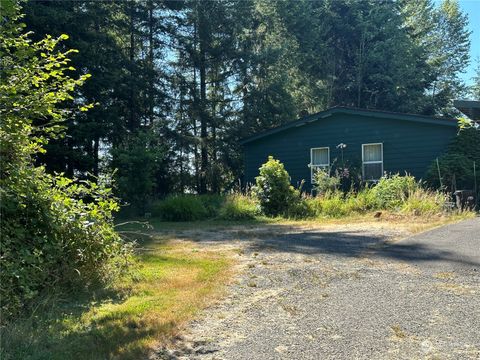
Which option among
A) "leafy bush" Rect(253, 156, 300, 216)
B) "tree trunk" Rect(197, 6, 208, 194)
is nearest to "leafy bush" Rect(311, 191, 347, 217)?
"leafy bush" Rect(253, 156, 300, 216)

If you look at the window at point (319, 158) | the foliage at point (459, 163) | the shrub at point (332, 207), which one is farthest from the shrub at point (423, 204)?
the window at point (319, 158)

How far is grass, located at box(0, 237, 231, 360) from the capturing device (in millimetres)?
3113

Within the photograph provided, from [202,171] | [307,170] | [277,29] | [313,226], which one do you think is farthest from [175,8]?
[313,226]

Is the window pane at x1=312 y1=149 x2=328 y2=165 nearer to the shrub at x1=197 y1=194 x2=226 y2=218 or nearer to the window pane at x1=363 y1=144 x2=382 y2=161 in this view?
the window pane at x1=363 y1=144 x2=382 y2=161

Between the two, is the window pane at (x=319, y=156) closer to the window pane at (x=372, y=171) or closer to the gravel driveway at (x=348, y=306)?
the window pane at (x=372, y=171)

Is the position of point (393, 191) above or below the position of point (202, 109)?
below

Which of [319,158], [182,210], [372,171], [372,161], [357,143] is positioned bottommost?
[182,210]

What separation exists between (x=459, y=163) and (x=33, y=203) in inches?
500

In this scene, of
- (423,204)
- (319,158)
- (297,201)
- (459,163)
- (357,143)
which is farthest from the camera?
(319,158)

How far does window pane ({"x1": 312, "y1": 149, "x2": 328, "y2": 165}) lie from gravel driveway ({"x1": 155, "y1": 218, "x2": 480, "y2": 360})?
33.1 feet

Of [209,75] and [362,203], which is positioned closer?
[362,203]

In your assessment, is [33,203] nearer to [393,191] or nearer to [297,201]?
[297,201]

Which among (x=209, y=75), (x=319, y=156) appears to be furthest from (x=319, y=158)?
(x=209, y=75)

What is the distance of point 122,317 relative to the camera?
3834 mm
